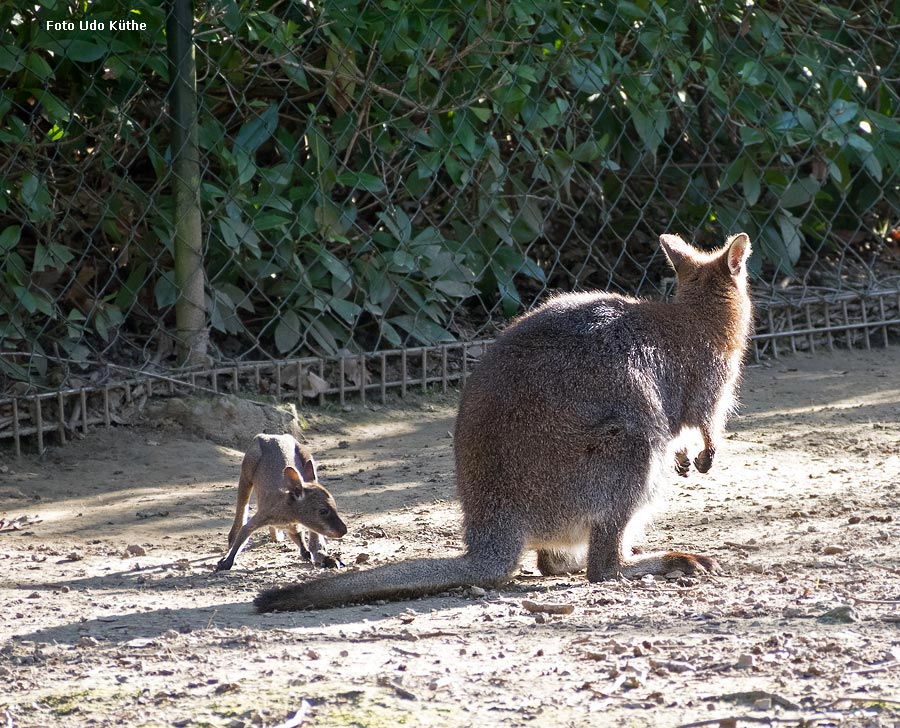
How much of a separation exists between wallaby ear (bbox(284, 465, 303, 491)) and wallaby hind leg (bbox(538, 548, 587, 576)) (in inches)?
35.2

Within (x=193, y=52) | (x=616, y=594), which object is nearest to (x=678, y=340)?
(x=616, y=594)

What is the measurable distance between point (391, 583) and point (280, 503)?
2.63ft

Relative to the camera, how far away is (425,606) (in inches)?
160

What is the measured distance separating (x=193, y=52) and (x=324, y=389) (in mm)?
1747

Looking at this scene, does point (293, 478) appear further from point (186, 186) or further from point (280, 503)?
point (186, 186)

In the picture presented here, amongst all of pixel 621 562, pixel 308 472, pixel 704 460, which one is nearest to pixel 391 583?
pixel 621 562

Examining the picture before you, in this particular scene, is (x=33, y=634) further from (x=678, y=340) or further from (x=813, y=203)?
(x=813, y=203)

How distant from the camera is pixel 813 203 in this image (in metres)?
7.81

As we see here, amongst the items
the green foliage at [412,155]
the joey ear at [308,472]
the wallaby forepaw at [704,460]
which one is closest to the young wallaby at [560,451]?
the wallaby forepaw at [704,460]

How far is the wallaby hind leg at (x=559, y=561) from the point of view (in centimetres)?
466

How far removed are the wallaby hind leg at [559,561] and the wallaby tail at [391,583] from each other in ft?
1.11

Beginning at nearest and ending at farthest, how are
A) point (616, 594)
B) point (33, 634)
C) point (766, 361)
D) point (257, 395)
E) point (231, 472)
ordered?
point (33, 634), point (616, 594), point (231, 472), point (257, 395), point (766, 361)

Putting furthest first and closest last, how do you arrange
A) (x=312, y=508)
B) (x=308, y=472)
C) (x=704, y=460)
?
(x=308, y=472) → (x=704, y=460) → (x=312, y=508)

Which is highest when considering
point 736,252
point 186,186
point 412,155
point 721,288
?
point 412,155
